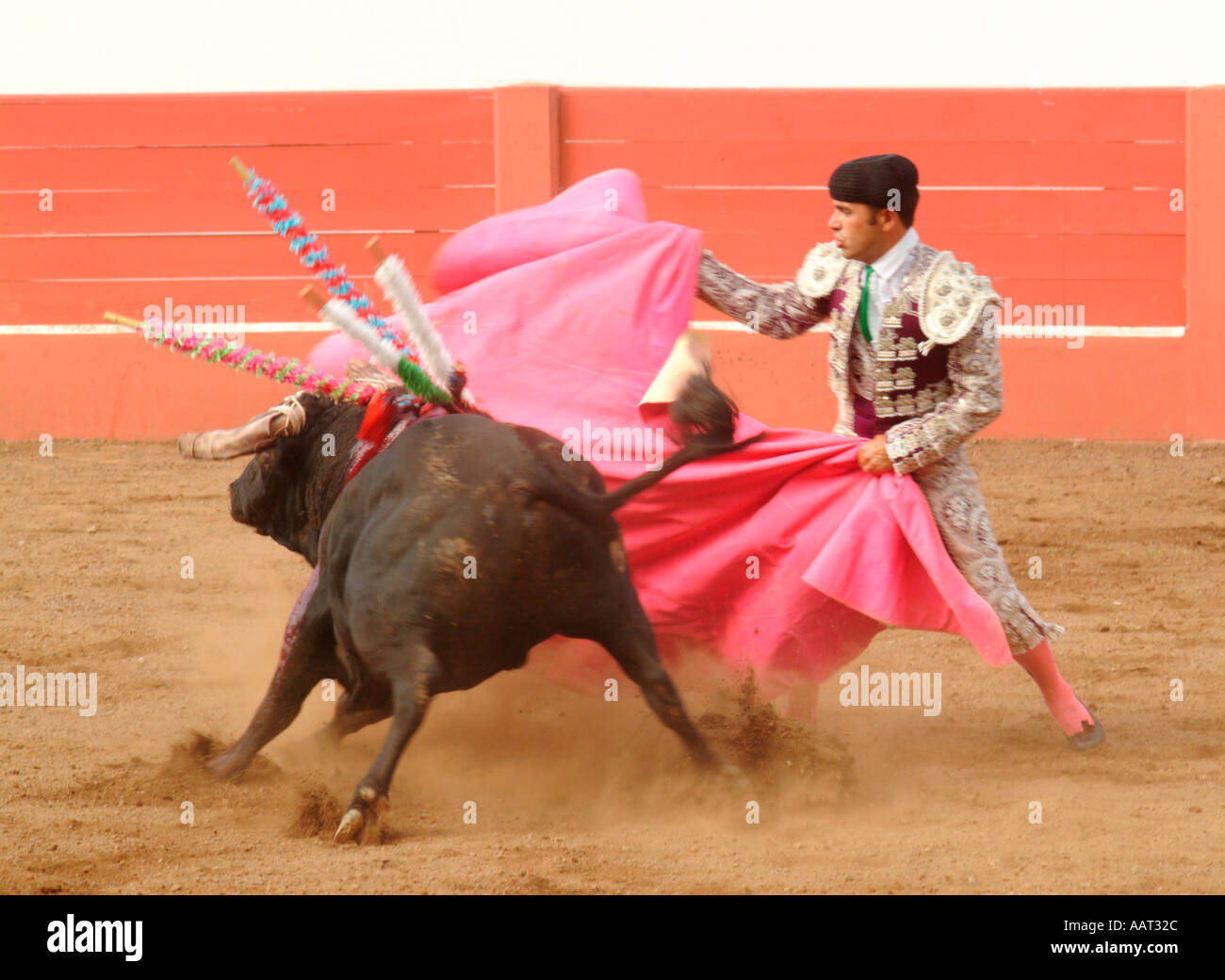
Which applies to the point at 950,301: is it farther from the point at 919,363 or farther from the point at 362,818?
the point at 362,818

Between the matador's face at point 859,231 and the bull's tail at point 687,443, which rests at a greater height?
the matador's face at point 859,231

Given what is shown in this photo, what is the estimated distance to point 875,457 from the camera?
2906mm

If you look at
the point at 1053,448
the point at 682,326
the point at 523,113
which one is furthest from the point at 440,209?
the point at 682,326

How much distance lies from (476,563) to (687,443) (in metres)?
0.42

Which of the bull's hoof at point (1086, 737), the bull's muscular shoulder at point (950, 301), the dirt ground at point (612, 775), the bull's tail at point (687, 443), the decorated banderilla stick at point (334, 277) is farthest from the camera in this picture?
the bull's hoof at point (1086, 737)

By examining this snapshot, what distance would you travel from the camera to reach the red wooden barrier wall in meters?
6.98

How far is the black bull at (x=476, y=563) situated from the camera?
2.42 meters

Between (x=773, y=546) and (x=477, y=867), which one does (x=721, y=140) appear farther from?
(x=477, y=867)

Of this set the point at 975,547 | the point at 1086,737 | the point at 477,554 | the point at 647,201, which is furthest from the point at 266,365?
the point at 647,201

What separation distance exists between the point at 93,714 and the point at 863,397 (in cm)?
178

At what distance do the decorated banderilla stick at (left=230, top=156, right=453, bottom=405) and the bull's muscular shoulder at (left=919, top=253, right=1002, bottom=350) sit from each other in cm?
90

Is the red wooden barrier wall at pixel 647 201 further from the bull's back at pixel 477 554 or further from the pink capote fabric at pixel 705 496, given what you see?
the bull's back at pixel 477 554

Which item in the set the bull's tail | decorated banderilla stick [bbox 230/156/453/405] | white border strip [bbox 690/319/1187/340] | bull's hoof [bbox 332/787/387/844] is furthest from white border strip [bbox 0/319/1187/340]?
bull's hoof [bbox 332/787/387/844]

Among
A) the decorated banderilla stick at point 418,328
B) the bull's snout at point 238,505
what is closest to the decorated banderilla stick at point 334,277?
the decorated banderilla stick at point 418,328
